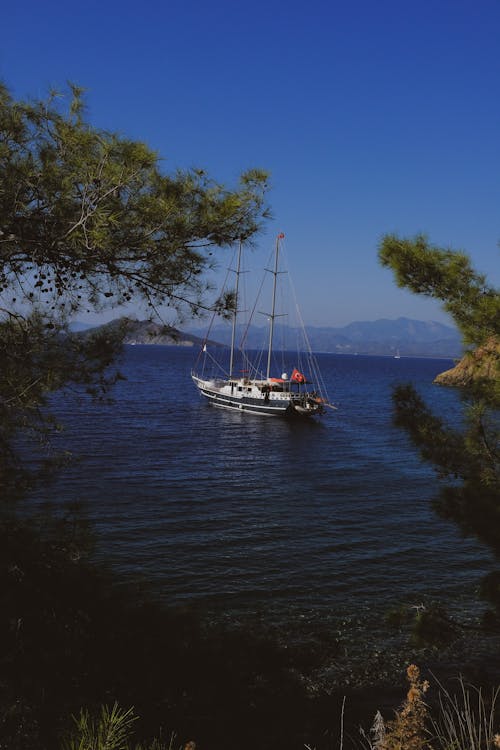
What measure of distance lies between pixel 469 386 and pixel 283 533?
1286 cm

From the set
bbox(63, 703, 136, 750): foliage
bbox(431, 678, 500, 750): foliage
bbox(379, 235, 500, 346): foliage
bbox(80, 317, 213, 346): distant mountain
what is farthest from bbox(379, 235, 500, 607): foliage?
bbox(63, 703, 136, 750): foliage

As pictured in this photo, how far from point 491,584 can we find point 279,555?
34.1 ft

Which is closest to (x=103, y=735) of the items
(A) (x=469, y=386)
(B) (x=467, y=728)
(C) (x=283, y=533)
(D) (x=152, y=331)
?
(B) (x=467, y=728)

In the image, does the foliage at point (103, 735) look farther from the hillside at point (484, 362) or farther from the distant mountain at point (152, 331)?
the hillside at point (484, 362)

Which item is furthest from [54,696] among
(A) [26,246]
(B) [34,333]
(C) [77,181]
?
(C) [77,181]

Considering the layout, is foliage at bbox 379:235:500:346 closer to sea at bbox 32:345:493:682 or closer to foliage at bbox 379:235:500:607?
foliage at bbox 379:235:500:607

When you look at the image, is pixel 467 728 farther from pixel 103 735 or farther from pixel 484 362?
pixel 484 362

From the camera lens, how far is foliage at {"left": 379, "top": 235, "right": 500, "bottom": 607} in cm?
847

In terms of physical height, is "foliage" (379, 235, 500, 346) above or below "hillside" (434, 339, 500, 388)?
above

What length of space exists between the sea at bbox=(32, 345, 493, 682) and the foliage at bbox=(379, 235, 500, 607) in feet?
1.72

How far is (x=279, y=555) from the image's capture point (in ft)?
59.0

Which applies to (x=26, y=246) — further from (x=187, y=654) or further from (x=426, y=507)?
(x=426, y=507)

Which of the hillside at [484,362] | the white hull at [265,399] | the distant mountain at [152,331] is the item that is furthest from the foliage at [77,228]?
the white hull at [265,399]

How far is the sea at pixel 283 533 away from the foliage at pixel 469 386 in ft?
1.72
